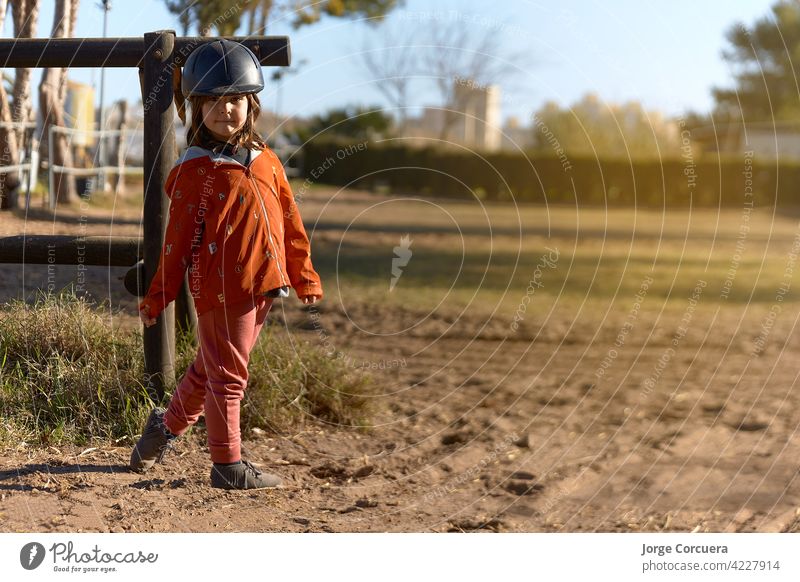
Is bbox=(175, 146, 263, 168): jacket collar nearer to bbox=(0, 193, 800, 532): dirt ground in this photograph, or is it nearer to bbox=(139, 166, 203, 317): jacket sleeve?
bbox=(139, 166, 203, 317): jacket sleeve

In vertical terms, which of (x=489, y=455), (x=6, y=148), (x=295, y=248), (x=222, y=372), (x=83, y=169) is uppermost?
(x=6, y=148)

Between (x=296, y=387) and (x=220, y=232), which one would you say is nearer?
(x=220, y=232)

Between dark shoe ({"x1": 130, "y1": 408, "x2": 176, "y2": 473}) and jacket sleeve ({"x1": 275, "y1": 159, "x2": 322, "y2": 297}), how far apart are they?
0.76m

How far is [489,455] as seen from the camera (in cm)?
480

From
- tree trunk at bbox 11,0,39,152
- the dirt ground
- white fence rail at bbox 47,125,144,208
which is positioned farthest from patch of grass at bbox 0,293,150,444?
white fence rail at bbox 47,125,144,208

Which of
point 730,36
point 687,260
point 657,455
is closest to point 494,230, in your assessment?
point 687,260

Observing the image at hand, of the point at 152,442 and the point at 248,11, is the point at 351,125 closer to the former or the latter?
the point at 248,11

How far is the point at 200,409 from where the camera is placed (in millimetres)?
3842

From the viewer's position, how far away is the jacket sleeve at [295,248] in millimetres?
3717

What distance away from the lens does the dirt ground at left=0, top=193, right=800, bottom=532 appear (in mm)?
3832

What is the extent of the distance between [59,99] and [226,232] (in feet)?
18.1

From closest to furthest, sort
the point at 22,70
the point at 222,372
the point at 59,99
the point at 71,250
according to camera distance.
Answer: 1. the point at 222,372
2. the point at 71,250
3. the point at 22,70
4. the point at 59,99

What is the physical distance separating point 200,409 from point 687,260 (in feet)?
36.2

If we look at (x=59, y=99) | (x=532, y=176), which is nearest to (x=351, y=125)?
(x=532, y=176)
